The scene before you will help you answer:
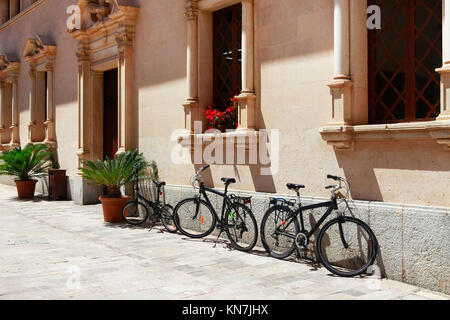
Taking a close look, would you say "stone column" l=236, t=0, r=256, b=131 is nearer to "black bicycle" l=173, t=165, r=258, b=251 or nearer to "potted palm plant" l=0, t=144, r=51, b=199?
"black bicycle" l=173, t=165, r=258, b=251

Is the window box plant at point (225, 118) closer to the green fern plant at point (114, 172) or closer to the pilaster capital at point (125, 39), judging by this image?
the green fern plant at point (114, 172)

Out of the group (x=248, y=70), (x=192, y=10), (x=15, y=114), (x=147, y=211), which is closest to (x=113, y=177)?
(x=147, y=211)

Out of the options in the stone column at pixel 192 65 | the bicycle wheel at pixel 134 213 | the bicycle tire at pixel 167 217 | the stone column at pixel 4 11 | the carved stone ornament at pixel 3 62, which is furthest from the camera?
the stone column at pixel 4 11

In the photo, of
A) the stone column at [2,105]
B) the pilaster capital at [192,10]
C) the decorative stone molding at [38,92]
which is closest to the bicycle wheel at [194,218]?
the pilaster capital at [192,10]

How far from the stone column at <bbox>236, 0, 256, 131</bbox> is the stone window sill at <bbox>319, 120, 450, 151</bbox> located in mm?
1555

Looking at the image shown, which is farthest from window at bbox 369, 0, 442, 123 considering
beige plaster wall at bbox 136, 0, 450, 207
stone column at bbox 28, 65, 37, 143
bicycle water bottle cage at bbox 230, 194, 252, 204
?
stone column at bbox 28, 65, 37, 143

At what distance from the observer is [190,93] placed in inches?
353

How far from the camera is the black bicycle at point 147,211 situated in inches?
361

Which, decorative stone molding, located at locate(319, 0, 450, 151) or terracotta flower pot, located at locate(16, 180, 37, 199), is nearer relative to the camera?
decorative stone molding, located at locate(319, 0, 450, 151)

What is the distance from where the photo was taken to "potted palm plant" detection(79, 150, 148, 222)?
384 inches

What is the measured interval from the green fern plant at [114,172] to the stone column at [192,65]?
175 cm

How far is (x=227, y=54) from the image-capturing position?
8.85 m

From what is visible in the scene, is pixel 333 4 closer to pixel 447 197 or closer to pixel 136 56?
pixel 447 197
